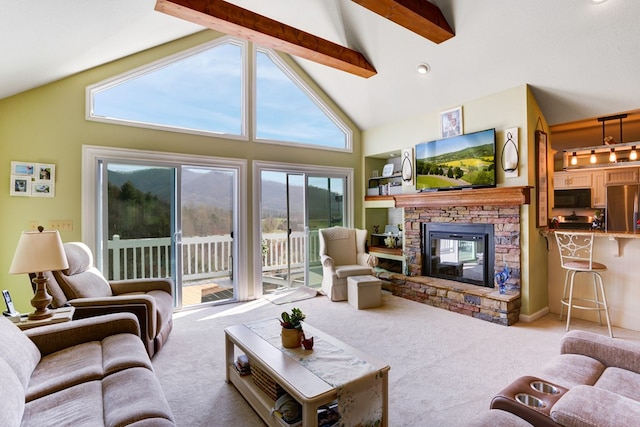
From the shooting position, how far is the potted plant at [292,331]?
212cm

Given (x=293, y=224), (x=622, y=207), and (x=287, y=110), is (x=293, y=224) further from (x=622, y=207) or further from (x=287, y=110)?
(x=622, y=207)

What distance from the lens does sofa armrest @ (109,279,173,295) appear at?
10.8 feet

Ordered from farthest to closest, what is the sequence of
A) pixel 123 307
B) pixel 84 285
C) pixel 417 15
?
pixel 417 15 < pixel 84 285 < pixel 123 307

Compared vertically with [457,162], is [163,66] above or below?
above

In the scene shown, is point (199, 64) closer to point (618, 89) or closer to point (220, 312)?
point (220, 312)

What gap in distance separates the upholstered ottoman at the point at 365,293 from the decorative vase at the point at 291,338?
2265 mm

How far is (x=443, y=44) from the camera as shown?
12.2ft

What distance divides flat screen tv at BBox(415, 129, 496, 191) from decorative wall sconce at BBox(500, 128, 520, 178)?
12 cm

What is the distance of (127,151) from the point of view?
393 centimetres

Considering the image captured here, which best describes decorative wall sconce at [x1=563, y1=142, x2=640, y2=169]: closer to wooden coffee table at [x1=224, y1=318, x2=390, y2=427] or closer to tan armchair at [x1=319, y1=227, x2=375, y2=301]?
tan armchair at [x1=319, y1=227, x2=375, y2=301]

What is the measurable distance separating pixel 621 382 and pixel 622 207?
5.34 metres

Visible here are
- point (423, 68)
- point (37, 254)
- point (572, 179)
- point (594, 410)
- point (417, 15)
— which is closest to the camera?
point (594, 410)

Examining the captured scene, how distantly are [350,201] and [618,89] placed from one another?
12.4 feet

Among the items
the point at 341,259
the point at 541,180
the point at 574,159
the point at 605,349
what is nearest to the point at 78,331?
the point at 605,349
